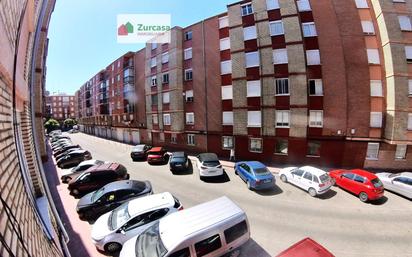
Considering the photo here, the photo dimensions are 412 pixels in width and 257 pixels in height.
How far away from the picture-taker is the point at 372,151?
17344 mm

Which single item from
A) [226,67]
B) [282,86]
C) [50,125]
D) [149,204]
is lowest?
[149,204]

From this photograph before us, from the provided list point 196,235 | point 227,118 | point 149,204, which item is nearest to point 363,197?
point 196,235

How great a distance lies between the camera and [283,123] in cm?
1917

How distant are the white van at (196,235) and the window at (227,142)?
48.9 ft

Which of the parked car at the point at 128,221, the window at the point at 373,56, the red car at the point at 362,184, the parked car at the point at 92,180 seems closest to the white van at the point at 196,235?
the parked car at the point at 128,221

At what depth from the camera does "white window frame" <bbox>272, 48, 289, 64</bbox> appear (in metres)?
19.0

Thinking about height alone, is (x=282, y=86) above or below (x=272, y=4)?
below

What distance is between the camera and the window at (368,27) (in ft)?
58.5

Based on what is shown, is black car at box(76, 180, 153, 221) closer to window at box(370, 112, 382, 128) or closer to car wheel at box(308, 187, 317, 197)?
car wheel at box(308, 187, 317, 197)

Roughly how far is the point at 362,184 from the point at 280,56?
13.2 metres

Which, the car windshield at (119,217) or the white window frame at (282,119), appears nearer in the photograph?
the car windshield at (119,217)

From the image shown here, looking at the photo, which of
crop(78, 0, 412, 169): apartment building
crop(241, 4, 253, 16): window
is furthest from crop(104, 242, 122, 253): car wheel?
crop(241, 4, 253, 16): window

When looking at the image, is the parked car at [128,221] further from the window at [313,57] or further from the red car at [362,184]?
the window at [313,57]

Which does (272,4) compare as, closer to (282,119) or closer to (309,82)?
(309,82)
